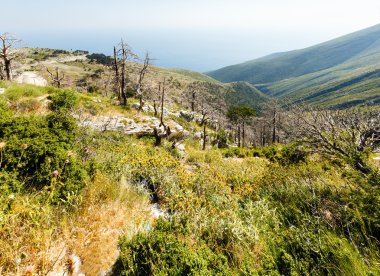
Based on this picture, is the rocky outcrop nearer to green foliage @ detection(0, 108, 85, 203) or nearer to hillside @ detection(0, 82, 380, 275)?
green foliage @ detection(0, 108, 85, 203)

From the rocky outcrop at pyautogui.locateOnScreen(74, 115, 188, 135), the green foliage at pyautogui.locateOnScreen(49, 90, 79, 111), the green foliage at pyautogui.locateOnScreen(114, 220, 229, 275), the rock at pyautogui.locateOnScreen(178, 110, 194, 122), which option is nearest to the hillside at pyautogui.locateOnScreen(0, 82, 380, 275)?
Answer: the green foliage at pyautogui.locateOnScreen(114, 220, 229, 275)

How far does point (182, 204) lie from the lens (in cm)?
458

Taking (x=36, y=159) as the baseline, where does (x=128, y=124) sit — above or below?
below

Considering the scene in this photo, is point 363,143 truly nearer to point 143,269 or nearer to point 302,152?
point 302,152

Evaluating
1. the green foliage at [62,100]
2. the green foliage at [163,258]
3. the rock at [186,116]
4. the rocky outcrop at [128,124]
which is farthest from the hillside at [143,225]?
the rock at [186,116]

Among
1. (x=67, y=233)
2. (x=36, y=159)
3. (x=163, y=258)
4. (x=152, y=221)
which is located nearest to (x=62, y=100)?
(x=36, y=159)

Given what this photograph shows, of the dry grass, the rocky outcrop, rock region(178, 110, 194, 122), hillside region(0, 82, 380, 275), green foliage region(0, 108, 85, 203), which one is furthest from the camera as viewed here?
rock region(178, 110, 194, 122)

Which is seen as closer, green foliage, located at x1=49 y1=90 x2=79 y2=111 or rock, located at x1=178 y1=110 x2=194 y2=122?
green foliage, located at x1=49 y1=90 x2=79 y2=111

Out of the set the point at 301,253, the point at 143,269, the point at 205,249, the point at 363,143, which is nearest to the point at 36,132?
the point at 143,269

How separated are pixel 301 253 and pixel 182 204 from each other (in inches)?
88.9

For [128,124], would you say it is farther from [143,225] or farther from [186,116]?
[186,116]

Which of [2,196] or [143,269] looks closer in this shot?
[143,269]

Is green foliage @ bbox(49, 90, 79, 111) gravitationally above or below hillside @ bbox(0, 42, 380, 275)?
above

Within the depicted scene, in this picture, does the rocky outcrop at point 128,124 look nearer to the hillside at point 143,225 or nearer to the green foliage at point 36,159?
the green foliage at point 36,159
